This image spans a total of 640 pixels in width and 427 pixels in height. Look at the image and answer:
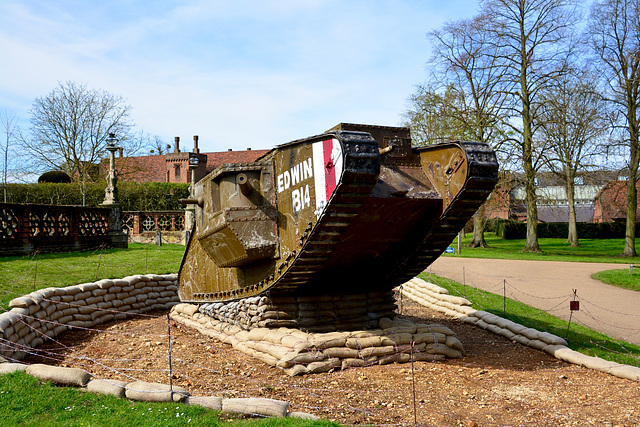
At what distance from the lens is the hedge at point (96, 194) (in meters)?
28.5

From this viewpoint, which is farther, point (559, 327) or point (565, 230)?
point (565, 230)

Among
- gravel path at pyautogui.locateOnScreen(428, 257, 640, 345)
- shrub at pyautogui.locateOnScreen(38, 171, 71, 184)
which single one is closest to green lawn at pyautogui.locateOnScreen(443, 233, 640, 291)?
gravel path at pyautogui.locateOnScreen(428, 257, 640, 345)

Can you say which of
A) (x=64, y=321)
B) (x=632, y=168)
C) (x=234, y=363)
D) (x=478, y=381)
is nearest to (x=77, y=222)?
(x=64, y=321)

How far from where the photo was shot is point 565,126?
2841 cm

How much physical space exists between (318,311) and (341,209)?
242cm

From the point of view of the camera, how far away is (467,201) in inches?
261

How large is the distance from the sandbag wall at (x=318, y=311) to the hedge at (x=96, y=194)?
24.6 m

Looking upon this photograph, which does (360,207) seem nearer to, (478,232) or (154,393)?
(154,393)

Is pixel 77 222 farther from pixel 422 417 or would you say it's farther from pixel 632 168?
pixel 632 168

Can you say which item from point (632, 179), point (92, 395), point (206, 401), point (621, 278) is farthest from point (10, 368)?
point (632, 179)

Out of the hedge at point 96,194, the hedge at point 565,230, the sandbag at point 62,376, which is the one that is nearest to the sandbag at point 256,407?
the sandbag at point 62,376

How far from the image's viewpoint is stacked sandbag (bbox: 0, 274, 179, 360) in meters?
7.41

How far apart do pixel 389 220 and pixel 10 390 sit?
15.2 feet

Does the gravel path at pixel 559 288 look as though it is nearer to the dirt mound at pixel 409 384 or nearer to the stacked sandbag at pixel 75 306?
the dirt mound at pixel 409 384
